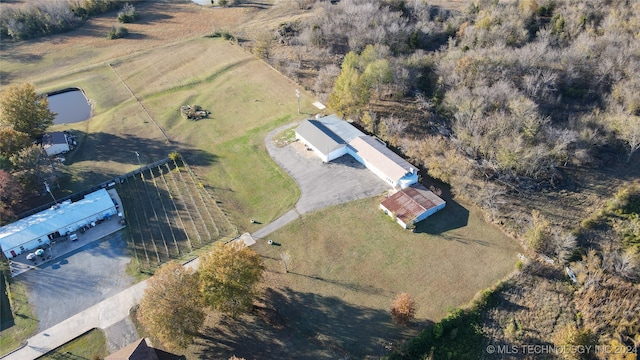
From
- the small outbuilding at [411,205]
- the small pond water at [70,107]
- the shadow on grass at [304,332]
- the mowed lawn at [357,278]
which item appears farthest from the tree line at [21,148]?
the small outbuilding at [411,205]

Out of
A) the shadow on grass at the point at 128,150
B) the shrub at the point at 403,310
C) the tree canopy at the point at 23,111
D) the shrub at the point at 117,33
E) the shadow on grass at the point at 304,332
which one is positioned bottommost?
the shadow on grass at the point at 304,332

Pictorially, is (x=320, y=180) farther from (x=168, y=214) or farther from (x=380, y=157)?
(x=168, y=214)

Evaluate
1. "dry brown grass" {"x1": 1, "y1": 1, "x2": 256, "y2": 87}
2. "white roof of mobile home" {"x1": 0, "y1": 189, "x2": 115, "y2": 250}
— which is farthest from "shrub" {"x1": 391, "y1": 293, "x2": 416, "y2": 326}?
"dry brown grass" {"x1": 1, "y1": 1, "x2": 256, "y2": 87}

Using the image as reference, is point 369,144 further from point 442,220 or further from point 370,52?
point 370,52

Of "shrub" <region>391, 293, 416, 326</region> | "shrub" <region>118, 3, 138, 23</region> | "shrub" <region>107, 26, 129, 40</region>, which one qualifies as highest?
"shrub" <region>118, 3, 138, 23</region>

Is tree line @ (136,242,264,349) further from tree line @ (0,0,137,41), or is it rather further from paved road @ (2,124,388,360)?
tree line @ (0,0,137,41)

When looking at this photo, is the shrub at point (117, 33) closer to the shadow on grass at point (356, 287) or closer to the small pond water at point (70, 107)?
the small pond water at point (70, 107)
